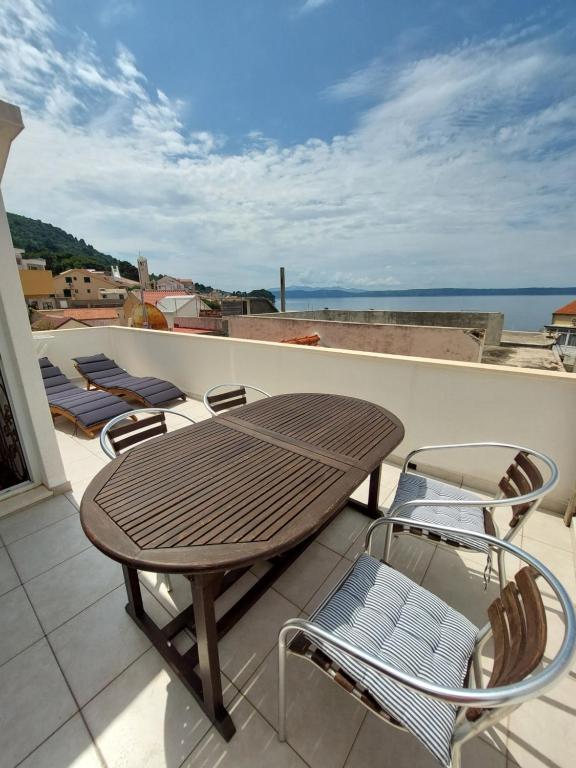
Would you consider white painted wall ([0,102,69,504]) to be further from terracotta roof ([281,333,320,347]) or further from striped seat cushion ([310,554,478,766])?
terracotta roof ([281,333,320,347])

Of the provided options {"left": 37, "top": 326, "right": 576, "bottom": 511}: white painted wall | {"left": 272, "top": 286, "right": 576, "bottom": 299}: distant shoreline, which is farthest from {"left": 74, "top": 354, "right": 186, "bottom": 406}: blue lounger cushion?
{"left": 272, "top": 286, "right": 576, "bottom": 299}: distant shoreline

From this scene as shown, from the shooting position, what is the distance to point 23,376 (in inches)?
87.5

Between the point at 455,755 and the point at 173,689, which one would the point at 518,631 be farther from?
the point at 173,689

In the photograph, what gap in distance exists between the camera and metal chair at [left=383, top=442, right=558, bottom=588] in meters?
1.33

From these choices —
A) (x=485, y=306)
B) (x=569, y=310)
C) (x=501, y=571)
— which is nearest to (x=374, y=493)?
(x=501, y=571)

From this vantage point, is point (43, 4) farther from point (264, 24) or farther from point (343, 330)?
point (343, 330)

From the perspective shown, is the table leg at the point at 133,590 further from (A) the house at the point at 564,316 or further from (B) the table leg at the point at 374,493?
(A) the house at the point at 564,316

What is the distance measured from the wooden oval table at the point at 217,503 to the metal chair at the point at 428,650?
0.27 metres

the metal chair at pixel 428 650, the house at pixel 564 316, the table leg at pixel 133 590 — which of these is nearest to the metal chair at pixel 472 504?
the metal chair at pixel 428 650

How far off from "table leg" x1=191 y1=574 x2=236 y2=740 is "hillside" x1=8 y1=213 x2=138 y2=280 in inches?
2067

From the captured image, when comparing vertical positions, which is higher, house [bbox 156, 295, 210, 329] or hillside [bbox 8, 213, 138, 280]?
hillside [bbox 8, 213, 138, 280]

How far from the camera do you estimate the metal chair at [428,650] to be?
2.19ft

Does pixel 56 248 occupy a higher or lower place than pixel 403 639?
higher

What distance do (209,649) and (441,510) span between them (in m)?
1.32
